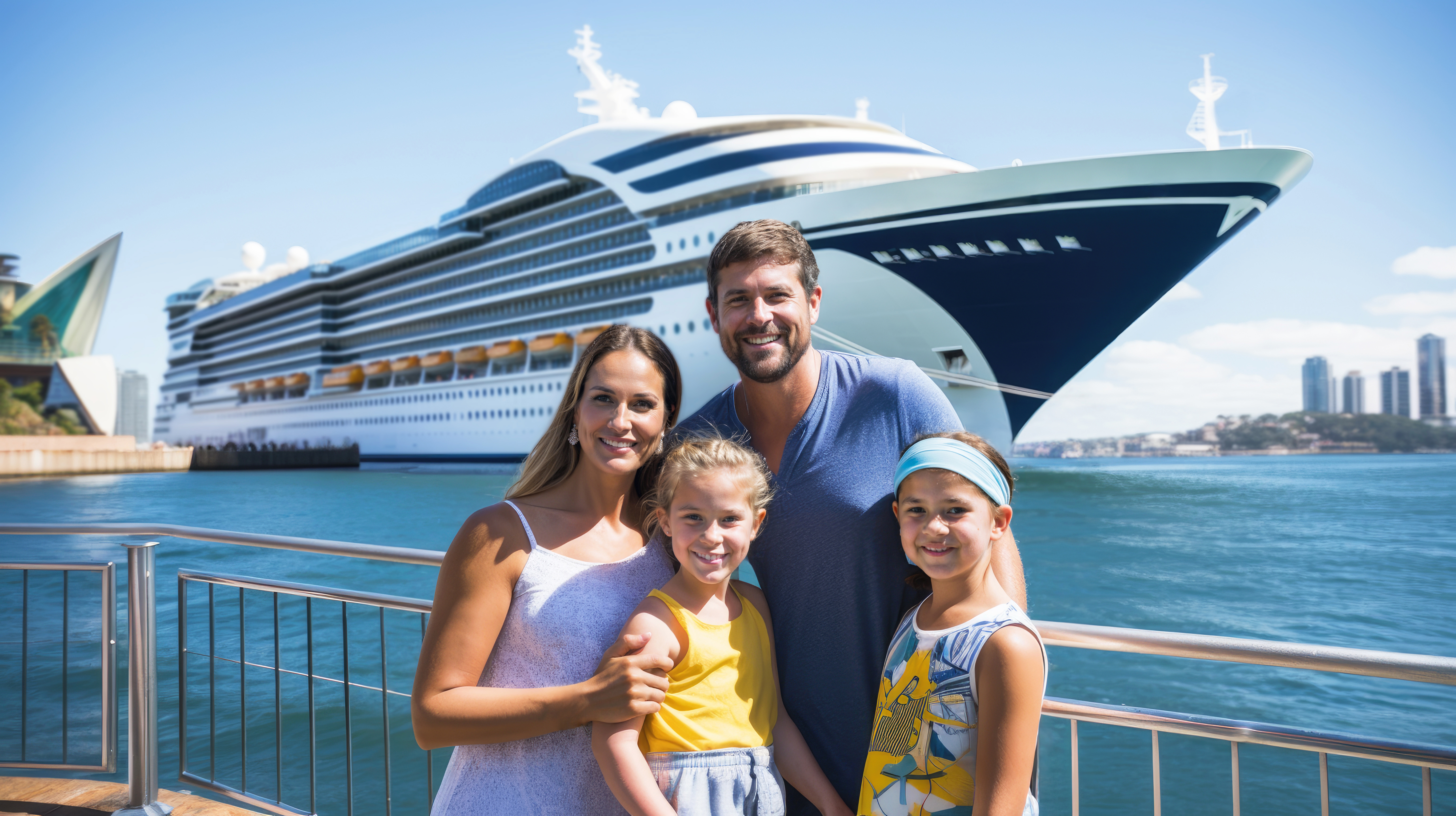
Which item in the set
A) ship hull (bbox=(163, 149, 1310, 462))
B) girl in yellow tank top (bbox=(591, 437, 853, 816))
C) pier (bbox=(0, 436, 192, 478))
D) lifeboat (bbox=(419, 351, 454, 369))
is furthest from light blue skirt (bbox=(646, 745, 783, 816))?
pier (bbox=(0, 436, 192, 478))

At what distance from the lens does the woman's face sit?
5.13ft

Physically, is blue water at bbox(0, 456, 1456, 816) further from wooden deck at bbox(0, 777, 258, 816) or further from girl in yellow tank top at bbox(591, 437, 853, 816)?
girl in yellow tank top at bbox(591, 437, 853, 816)

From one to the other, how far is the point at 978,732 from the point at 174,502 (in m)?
28.4

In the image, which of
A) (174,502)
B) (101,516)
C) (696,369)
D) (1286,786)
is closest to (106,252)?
(174,502)

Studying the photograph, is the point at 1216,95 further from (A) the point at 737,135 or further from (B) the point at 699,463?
(B) the point at 699,463

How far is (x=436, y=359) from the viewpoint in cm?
3319

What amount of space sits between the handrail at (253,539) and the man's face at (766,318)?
925mm

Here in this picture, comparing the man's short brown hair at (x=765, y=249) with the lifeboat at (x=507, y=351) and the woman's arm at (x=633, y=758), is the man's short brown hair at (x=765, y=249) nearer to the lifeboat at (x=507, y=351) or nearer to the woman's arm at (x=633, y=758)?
the woman's arm at (x=633, y=758)

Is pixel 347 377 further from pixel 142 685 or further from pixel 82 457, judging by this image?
pixel 142 685

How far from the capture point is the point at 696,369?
897 inches

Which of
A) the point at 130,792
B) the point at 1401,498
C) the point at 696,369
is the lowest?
the point at 1401,498

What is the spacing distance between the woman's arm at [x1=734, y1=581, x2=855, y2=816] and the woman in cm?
29

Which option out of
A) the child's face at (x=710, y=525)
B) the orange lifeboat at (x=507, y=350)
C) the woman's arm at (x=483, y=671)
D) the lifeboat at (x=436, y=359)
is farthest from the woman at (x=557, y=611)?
the lifeboat at (x=436, y=359)

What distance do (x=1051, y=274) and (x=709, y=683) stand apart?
17234mm
